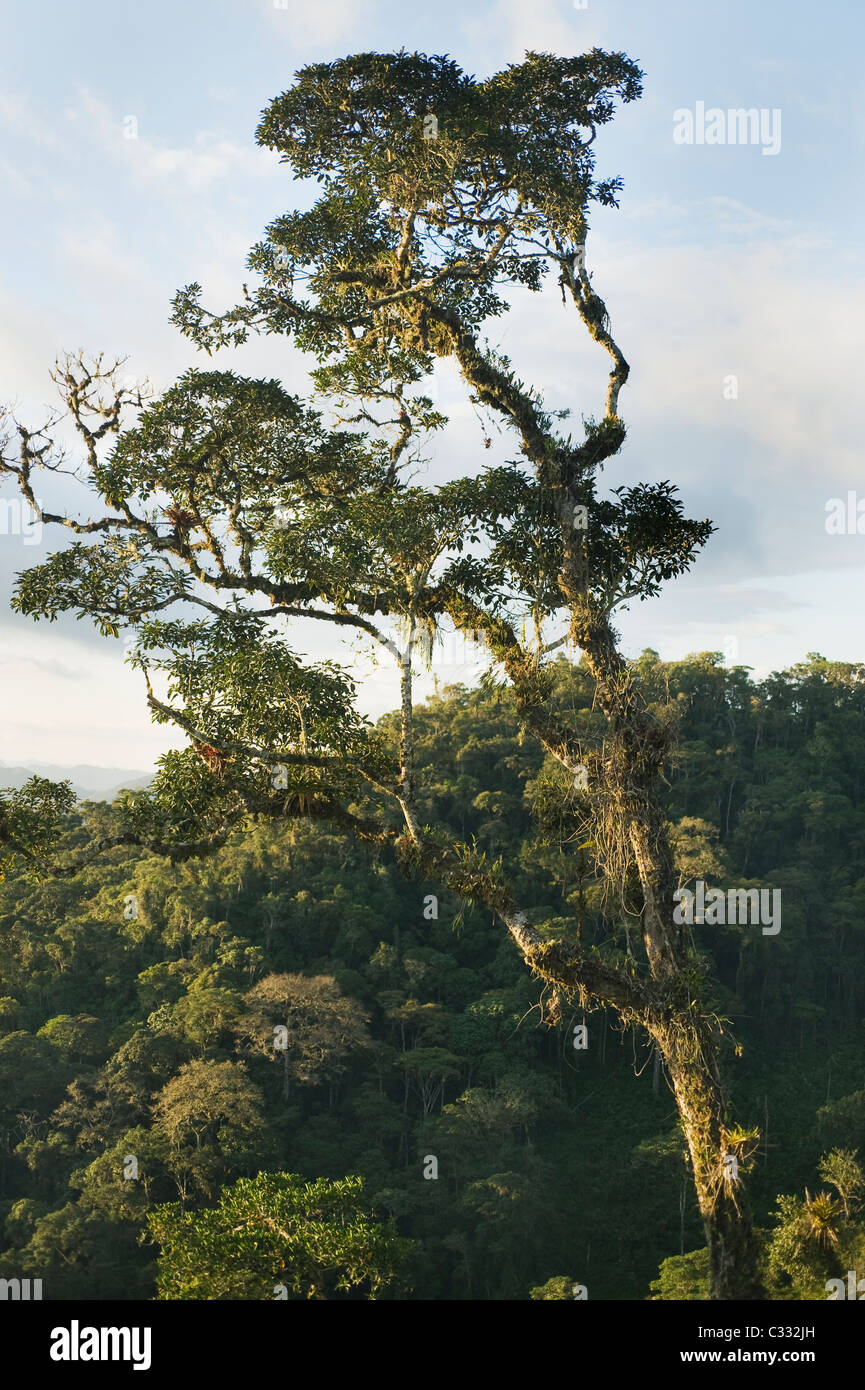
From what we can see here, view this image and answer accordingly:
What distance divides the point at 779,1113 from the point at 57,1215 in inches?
596

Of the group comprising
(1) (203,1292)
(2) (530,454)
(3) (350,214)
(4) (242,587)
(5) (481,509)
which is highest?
(3) (350,214)

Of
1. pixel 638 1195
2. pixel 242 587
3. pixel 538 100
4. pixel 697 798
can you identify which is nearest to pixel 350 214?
pixel 538 100

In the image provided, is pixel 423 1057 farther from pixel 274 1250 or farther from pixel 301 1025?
pixel 274 1250

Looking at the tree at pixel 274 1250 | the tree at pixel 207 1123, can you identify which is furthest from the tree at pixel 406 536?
the tree at pixel 207 1123

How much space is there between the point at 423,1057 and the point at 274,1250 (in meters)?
12.3

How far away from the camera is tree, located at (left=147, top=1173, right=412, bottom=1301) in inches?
349

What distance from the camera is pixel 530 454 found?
5934mm

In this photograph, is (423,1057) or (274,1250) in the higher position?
(274,1250)

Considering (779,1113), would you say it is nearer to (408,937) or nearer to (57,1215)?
(408,937)

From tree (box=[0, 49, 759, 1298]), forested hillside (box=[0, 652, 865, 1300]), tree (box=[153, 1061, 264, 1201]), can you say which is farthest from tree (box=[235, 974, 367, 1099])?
tree (box=[0, 49, 759, 1298])

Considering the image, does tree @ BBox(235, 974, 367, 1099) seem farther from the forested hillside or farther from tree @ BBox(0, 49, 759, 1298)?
tree @ BBox(0, 49, 759, 1298)

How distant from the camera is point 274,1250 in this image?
29.8 ft

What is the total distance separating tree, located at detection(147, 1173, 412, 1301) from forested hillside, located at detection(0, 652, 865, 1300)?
3750 mm

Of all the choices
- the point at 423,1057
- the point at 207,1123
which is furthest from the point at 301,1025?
the point at 207,1123
